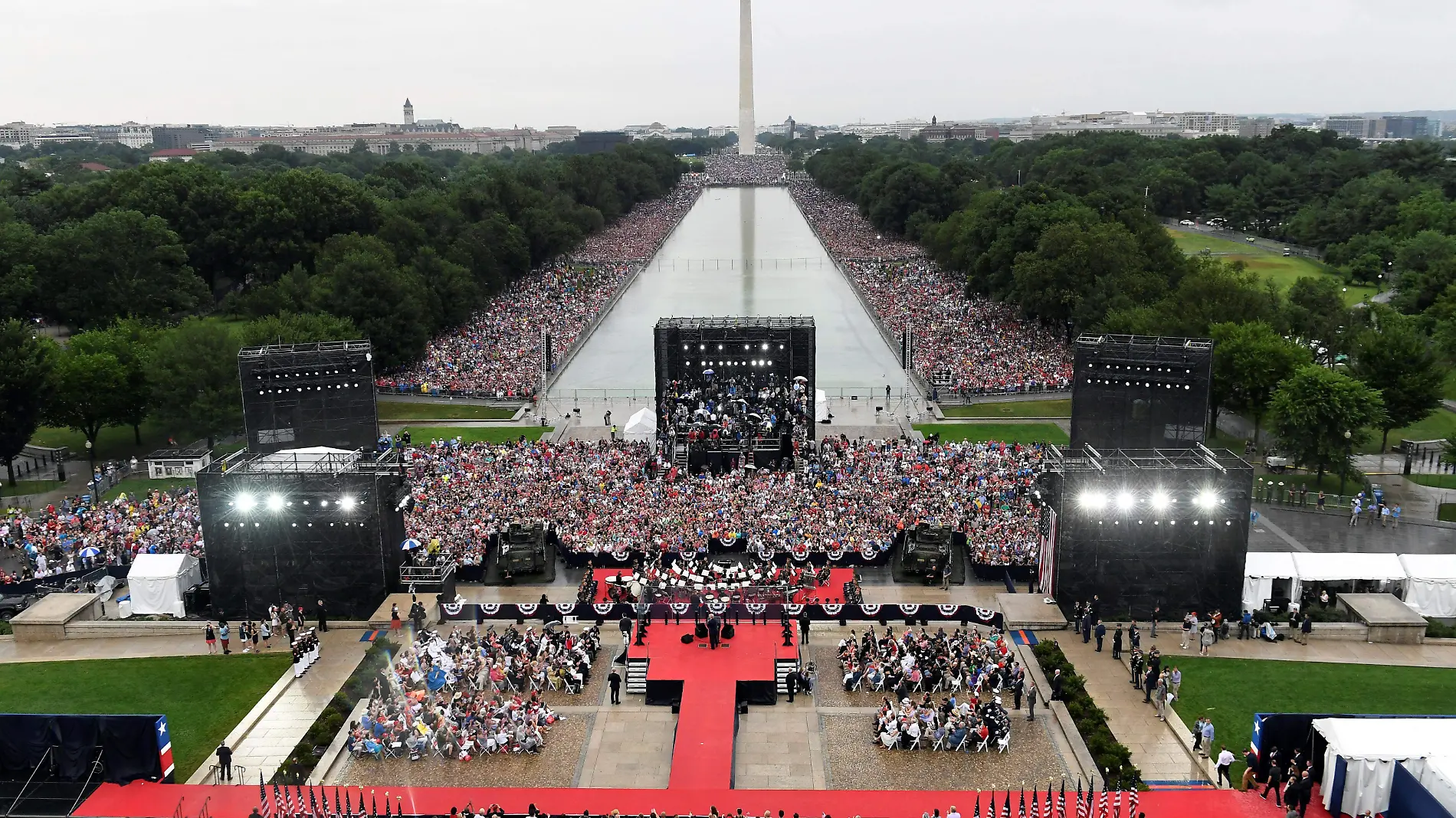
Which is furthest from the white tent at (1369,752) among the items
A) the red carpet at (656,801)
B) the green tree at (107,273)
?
the green tree at (107,273)

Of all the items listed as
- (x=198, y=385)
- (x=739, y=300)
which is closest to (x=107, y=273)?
(x=198, y=385)

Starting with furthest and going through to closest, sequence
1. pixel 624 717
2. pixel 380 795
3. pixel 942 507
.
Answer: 1. pixel 942 507
2. pixel 624 717
3. pixel 380 795

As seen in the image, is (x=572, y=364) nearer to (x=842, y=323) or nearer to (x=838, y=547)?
(x=842, y=323)

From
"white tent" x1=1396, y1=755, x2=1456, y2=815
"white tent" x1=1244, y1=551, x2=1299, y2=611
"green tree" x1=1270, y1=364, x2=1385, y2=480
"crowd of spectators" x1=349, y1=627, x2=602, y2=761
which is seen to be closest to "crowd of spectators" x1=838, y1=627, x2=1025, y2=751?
"crowd of spectators" x1=349, y1=627, x2=602, y2=761

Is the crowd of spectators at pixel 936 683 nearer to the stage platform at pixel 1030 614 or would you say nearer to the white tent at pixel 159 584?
the stage platform at pixel 1030 614

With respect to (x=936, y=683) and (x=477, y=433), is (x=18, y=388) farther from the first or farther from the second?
(x=936, y=683)

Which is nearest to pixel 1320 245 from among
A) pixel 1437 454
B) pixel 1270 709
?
pixel 1437 454

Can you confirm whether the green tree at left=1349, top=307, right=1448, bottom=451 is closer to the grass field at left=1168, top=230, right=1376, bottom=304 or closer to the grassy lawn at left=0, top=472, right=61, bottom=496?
the grass field at left=1168, top=230, right=1376, bottom=304
